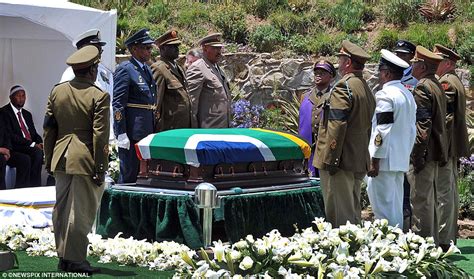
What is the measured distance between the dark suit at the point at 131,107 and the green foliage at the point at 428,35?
6675 millimetres

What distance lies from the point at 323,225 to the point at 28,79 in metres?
6.83

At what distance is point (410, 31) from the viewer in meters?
15.3

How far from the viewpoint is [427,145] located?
8.88 metres

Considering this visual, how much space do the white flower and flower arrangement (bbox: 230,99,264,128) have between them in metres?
8.14

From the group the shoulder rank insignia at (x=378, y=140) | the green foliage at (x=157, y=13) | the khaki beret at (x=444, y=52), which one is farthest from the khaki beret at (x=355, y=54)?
the green foliage at (x=157, y=13)

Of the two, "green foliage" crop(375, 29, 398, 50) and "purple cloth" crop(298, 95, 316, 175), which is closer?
"purple cloth" crop(298, 95, 316, 175)

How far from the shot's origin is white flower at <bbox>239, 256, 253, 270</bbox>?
5648mm

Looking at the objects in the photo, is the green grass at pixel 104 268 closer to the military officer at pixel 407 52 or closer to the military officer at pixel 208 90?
the military officer at pixel 407 52

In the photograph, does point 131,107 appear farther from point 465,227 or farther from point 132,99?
point 465,227

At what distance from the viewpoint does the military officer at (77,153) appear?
7215 mm

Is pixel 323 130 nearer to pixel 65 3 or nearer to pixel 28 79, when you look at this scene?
pixel 65 3

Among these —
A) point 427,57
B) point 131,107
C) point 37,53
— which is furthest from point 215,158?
point 37,53

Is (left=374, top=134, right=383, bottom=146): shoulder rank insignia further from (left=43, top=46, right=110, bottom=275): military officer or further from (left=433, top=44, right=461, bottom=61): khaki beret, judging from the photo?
(left=43, top=46, right=110, bottom=275): military officer

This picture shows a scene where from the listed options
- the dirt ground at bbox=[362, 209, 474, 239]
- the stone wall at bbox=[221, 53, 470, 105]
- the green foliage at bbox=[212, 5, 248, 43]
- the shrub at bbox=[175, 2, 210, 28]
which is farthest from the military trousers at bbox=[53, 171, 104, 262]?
the shrub at bbox=[175, 2, 210, 28]
